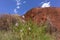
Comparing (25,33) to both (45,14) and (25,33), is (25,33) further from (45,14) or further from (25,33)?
(45,14)

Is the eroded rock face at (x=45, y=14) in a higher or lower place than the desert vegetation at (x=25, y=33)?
higher

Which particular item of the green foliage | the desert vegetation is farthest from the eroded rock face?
the green foliage

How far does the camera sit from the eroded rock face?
1331 cm

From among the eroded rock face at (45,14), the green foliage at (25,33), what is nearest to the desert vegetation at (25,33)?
the green foliage at (25,33)

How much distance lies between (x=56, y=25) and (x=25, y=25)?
3.17m

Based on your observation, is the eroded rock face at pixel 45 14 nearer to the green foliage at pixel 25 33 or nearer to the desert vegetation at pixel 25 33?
the desert vegetation at pixel 25 33


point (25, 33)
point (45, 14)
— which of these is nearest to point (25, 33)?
point (25, 33)

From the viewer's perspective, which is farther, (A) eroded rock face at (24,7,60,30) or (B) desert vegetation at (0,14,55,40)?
(A) eroded rock face at (24,7,60,30)

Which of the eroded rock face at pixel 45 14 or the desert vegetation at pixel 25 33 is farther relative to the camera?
the eroded rock face at pixel 45 14

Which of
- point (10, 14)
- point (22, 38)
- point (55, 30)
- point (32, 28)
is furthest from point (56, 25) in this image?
point (22, 38)

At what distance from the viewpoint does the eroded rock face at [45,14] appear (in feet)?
43.7

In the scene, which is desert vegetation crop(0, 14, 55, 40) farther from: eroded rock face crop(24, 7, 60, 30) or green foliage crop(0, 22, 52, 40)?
eroded rock face crop(24, 7, 60, 30)

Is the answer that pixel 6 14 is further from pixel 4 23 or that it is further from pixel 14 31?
pixel 14 31

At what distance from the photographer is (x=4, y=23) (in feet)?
40.0
